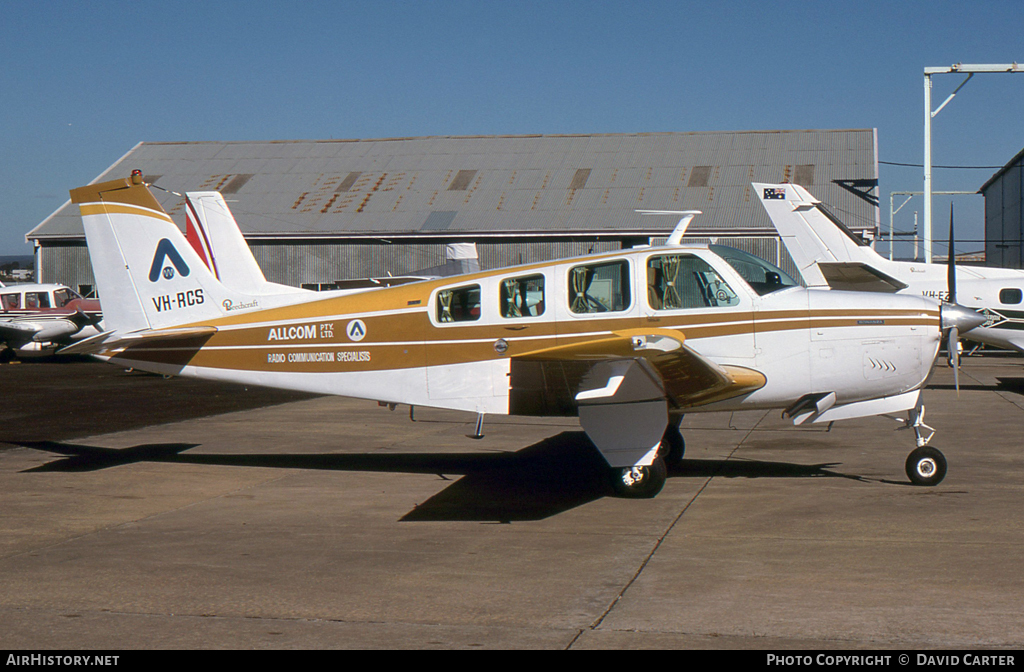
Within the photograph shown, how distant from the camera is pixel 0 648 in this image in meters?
4.57

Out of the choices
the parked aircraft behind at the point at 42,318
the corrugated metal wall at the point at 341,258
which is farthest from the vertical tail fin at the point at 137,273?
the corrugated metal wall at the point at 341,258

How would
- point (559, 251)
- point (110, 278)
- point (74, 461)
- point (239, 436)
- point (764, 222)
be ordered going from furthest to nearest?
point (559, 251)
point (764, 222)
point (239, 436)
point (74, 461)
point (110, 278)

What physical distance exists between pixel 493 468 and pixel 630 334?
10.2 feet

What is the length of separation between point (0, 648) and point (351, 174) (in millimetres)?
A: 38497

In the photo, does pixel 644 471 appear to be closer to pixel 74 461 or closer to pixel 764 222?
pixel 74 461

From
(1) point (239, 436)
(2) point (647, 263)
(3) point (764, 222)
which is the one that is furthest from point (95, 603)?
(3) point (764, 222)

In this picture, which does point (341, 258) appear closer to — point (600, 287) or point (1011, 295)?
point (1011, 295)

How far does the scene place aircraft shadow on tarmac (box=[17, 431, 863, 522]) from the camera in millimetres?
8195

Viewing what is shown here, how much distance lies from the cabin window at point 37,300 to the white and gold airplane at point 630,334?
21972 millimetres

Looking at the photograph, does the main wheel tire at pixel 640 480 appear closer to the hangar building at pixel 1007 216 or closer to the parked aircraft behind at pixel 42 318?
the parked aircraft behind at pixel 42 318

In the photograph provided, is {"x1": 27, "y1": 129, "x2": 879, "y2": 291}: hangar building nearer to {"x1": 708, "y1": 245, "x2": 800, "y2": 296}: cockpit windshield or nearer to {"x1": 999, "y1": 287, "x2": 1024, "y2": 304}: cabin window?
{"x1": 999, "y1": 287, "x2": 1024, "y2": 304}: cabin window

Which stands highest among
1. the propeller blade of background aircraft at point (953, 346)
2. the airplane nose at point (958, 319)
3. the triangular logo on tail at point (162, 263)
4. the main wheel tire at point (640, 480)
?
the triangular logo on tail at point (162, 263)

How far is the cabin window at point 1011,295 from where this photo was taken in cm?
1905

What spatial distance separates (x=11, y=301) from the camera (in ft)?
93.6
